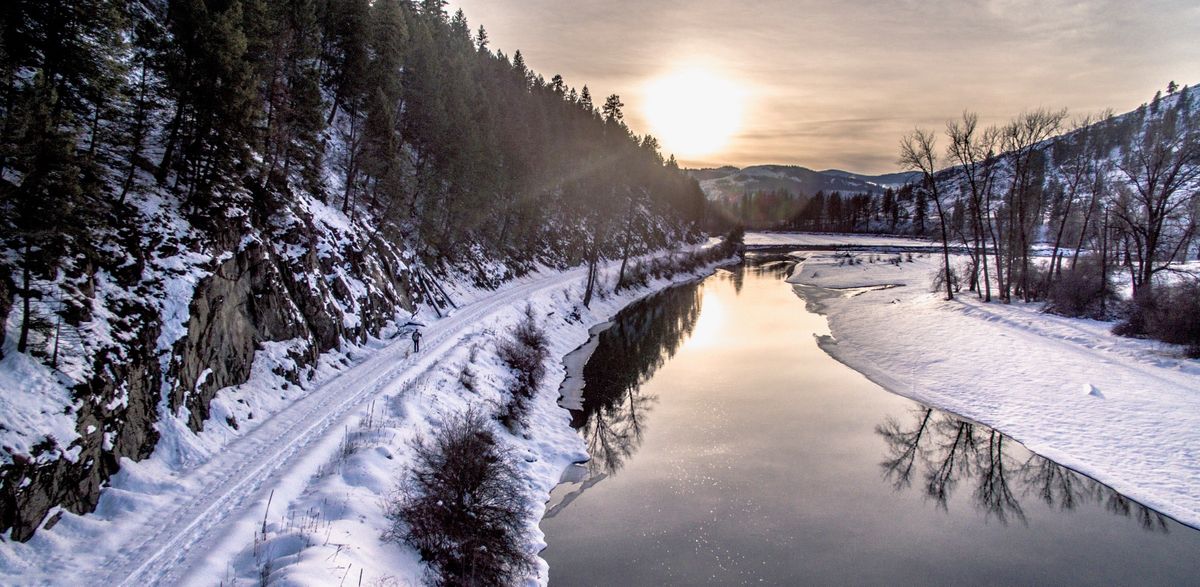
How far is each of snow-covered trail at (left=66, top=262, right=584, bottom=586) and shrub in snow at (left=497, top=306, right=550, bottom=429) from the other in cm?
360

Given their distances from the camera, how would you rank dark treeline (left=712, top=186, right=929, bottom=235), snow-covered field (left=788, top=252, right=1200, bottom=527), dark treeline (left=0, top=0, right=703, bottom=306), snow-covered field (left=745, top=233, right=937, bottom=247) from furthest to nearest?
1. dark treeline (left=712, top=186, right=929, bottom=235)
2. snow-covered field (left=745, top=233, right=937, bottom=247)
3. snow-covered field (left=788, top=252, right=1200, bottom=527)
4. dark treeline (left=0, top=0, right=703, bottom=306)

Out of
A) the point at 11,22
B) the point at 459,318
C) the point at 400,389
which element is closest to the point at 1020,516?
the point at 400,389

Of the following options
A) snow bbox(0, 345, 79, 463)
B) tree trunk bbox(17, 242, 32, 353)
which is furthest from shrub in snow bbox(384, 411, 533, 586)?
tree trunk bbox(17, 242, 32, 353)

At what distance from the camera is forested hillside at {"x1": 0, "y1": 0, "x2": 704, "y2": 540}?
34.5 feet

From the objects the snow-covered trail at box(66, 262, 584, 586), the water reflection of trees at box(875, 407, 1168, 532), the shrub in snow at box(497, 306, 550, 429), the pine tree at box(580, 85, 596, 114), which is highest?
the pine tree at box(580, 85, 596, 114)

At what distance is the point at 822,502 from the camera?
49.0ft

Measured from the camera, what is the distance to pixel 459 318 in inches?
1150

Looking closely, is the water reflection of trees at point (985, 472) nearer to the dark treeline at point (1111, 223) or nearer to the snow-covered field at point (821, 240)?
the dark treeline at point (1111, 223)

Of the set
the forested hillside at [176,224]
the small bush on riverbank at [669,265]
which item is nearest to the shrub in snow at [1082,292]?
the small bush on riverbank at [669,265]

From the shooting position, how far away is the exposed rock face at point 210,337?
381 inches

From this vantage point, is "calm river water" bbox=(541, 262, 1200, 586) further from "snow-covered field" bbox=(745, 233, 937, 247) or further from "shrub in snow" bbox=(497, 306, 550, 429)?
"snow-covered field" bbox=(745, 233, 937, 247)

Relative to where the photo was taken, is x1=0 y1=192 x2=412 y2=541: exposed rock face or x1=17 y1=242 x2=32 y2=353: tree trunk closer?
x1=0 y1=192 x2=412 y2=541: exposed rock face

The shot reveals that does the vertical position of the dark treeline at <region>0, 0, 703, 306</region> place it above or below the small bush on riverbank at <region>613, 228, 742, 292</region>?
above

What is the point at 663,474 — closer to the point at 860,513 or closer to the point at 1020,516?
the point at 860,513
